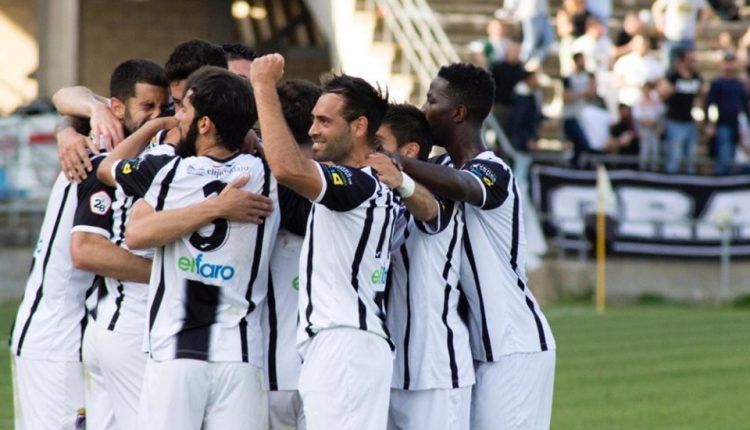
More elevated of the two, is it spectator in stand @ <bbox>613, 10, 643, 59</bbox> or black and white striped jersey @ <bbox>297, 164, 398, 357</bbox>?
spectator in stand @ <bbox>613, 10, 643, 59</bbox>

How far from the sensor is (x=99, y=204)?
7.47 metres

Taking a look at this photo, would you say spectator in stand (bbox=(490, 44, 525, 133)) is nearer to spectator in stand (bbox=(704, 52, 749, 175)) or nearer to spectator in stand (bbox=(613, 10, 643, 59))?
spectator in stand (bbox=(613, 10, 643, 59))

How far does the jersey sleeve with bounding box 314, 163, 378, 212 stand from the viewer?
6.65m

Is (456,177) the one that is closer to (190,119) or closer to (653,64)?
(190,119)

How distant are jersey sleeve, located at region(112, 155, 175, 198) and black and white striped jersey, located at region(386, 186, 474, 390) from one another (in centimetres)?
120

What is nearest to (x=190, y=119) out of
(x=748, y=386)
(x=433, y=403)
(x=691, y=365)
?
(x=433, y=403)

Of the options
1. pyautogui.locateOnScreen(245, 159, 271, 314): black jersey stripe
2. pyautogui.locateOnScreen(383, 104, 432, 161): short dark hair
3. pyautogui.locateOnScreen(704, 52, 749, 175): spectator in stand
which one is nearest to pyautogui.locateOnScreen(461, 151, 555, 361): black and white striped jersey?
pyautogui.locateOnScreen(383, 104, 432, 161): short dark hair

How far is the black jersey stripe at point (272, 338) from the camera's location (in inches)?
283

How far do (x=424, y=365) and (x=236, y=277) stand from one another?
1.00m

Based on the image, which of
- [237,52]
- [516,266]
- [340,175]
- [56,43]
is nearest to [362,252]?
[340,175]

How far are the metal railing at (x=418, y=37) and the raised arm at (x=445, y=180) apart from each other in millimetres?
18894

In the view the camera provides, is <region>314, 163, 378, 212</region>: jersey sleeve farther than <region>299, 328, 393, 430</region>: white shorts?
No

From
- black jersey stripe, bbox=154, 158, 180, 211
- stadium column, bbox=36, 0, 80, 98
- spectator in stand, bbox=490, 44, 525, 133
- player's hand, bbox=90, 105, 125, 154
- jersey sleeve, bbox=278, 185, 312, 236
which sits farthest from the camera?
stadium column, bbox=36, 0, 80, 98

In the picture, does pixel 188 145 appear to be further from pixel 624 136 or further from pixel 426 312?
pixel 624 136
